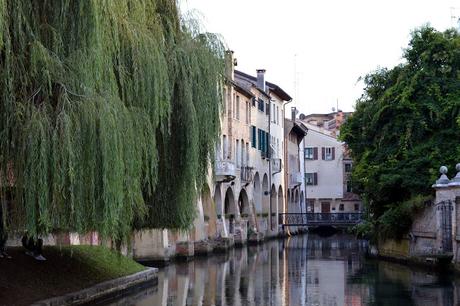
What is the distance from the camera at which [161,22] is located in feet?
58.2

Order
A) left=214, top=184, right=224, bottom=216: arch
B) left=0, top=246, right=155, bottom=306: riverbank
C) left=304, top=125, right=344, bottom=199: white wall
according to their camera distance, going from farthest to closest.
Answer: left=304, top=125, right=344, bottom=199: white wall < left=214, top=184, right=224, bottom=216: arch < left=0, top=246, right=155, bottom=306: riverbank

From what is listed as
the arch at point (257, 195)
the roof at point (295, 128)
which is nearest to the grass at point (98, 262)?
the arch at point (257, 195)

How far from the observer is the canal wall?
2920 centimetres

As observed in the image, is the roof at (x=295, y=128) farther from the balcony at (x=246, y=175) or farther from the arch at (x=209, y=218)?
the arch at (x=209, y=218)

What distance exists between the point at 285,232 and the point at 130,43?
184 feet

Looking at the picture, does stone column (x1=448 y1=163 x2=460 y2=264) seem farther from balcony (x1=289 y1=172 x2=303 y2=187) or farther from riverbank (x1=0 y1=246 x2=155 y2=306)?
balcony (x1=289 y1=172 x2=303 y2=187)

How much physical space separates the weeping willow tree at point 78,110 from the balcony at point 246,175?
36.9m

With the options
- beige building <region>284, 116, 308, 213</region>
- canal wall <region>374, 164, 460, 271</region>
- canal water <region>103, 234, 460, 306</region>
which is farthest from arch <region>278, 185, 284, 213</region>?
canal wall <region>374, 164, 460, 271</region>

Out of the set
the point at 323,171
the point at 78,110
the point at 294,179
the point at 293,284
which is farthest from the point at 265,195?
the point at 78,110

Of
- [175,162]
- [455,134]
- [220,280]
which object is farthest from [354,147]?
[175,162]

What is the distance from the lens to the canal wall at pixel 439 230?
29.2m

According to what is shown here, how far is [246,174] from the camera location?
54.0 meters

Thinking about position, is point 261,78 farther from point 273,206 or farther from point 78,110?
point 78,110

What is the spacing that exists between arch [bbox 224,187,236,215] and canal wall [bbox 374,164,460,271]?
16.5m
